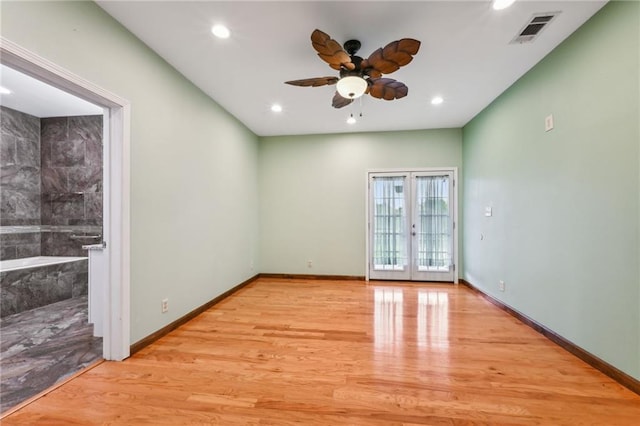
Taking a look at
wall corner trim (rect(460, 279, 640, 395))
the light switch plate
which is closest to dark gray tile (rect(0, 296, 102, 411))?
wall corner trim (rect(460, 279, 640, 395))

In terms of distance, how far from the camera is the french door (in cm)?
472

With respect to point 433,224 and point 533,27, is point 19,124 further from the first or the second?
point 433,224

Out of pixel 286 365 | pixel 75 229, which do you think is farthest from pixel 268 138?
pixel 286 365

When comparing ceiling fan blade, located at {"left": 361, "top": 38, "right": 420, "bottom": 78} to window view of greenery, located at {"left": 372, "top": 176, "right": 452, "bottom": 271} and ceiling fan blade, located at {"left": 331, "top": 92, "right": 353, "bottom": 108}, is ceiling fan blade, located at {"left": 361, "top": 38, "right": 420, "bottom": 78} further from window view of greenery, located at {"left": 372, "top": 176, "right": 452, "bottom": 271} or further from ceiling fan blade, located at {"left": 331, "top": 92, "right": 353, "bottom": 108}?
window view of greenery, located at {"left": 372, "top": 176, "right": 452, "bottom": 271}

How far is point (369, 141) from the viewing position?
4895 mm

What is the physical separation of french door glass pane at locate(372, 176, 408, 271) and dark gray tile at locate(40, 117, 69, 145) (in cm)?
528

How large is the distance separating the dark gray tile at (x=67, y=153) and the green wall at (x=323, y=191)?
2.93m

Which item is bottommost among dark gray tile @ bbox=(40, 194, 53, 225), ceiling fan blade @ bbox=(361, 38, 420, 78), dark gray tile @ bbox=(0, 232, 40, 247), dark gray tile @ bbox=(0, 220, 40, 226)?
dark gray tile @ bbox=(0, 232, 40, 247)

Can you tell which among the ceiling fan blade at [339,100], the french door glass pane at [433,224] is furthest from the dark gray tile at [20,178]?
the french door glass pane at [433,224]

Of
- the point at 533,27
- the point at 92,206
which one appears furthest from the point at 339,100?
the point at 92,206

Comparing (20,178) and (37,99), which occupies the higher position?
(37,99)

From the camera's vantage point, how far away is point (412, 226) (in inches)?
188

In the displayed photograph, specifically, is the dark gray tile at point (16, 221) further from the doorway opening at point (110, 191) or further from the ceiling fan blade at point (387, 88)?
the ceiling fan blade at point (387, 88)

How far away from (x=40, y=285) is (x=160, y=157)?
2.77 m
